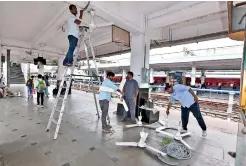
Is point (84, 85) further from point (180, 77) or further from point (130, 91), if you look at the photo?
point (180, 77)

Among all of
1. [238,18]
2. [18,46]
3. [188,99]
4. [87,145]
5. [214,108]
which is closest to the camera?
[238,18]

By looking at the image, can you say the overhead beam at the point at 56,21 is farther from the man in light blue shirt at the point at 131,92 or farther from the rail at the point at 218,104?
the man in light blue shirt at the point at 131,92

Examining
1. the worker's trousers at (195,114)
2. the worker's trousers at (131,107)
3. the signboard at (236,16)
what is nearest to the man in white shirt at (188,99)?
the worker's trousers at (195,114)

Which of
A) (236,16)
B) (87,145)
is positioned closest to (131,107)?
(87,145)

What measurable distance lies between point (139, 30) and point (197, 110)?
8.52ft

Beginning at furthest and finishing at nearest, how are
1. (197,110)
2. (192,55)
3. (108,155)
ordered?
(192,55), (197,110), (108,155)

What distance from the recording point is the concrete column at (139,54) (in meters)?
4.26

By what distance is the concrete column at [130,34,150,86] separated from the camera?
14.0ft

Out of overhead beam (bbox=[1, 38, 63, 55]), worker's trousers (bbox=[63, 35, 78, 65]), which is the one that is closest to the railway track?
worker's trousers (bbox=[63, 35, 78, 65])

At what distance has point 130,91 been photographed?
153 inches

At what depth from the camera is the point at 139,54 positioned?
4312 mm

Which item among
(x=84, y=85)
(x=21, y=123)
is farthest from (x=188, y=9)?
(x=84, y=85)

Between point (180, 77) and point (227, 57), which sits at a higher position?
point (227, 57)

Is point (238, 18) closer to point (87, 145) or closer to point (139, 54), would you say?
point (87, 145)
